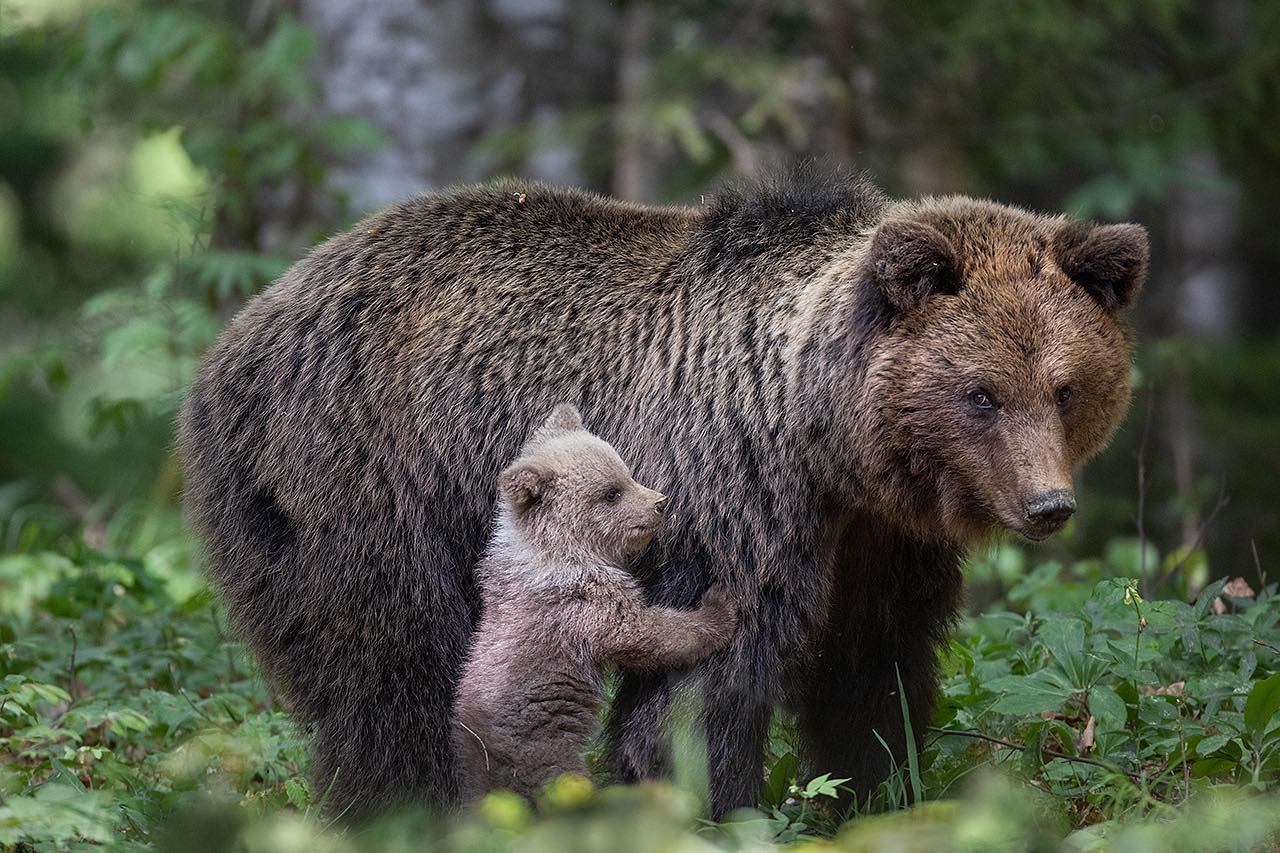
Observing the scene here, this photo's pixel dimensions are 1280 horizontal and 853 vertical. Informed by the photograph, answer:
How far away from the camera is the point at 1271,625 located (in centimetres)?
549

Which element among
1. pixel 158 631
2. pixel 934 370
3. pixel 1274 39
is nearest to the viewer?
pixel 934 370

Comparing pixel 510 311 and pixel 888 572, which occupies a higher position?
pixel 510 311

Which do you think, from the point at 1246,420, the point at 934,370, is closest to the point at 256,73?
the point at 934,370

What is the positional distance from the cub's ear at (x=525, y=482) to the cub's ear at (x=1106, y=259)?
1.82 m

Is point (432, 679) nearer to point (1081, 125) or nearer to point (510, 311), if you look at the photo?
point (510, 311)

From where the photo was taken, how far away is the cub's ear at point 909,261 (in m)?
4.60

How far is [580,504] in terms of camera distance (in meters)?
4.81

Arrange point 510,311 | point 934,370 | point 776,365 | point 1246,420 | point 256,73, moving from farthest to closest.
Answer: point 1246,420 → point 256,73 → point 510,311 → point 776,365 → point 934,370

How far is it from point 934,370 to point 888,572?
3.00 feet

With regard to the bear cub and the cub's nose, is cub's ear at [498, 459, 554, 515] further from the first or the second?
the cub's nose

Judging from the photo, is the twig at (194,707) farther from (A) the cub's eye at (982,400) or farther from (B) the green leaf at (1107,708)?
(B) the green leaf at (1107,708)

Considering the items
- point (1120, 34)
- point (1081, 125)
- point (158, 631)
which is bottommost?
point (158, 631)

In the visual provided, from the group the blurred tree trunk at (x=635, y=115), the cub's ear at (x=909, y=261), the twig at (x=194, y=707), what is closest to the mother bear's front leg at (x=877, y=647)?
the cub's ear at (x=909, y=261)

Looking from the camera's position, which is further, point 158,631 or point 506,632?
point 158,631
